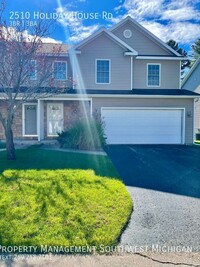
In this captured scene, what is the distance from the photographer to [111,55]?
15656mm

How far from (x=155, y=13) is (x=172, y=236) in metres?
14.9

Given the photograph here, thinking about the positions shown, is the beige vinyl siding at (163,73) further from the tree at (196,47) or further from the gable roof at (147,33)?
the tree at (196,47)

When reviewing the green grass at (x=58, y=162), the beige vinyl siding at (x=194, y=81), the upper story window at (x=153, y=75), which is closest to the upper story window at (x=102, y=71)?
the upper story window at (x=153, y=75)

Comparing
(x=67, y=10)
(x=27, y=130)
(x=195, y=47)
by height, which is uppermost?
(x=195, y=47)

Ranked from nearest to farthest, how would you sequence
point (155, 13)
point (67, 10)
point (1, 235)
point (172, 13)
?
point (1, 235) < point (67, 10) < point (172, 13) < point (155, 13)

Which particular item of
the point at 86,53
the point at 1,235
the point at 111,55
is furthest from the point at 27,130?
the point at 1,235

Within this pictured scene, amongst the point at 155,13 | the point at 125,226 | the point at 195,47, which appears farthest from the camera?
the point at 195,47

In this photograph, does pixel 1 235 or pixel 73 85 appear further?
pixel 73 85

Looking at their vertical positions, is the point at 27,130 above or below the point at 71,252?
above

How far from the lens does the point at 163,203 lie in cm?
505

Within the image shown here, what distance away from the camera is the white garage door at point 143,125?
14.8 m

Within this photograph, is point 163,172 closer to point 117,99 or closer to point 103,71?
point 117,99

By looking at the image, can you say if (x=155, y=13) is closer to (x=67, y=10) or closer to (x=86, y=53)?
(x=86, y=53)

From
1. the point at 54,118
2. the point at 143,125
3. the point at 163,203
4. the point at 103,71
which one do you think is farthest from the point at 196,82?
the point at 163,203
